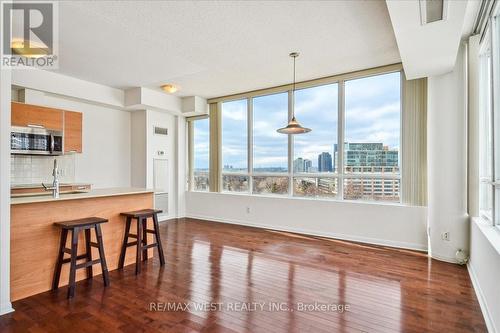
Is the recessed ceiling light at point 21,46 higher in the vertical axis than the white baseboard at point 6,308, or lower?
higher

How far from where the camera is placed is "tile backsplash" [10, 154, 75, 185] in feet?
15.3

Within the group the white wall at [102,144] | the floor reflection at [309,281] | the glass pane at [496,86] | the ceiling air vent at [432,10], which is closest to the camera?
the ceiling air vent at [432,10]

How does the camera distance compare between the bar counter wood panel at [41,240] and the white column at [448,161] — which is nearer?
the bar counter wood panel at [41,240]

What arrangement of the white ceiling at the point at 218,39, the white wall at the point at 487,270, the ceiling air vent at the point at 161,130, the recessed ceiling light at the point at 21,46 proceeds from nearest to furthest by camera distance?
the white wall at the point at 487,270 < the white ceiling at the point at 218,39 < the recessed ceiling light at the point at 21,46 < the ceiling air vent at the point at 161,130

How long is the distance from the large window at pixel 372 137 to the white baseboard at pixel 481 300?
1.58m

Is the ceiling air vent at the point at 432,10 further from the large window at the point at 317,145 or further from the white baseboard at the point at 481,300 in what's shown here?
the large window at the point at 317,145

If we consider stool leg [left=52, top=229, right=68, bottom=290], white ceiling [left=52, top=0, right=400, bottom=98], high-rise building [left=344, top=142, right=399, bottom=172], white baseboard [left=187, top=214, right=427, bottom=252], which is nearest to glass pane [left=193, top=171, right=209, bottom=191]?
white baseboard [left=187, top=214, right=427, bottom=252]

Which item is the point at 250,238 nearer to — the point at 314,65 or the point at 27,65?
the point at 314,65

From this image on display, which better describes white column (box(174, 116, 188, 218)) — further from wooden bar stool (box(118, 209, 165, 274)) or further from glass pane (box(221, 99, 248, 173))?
wooden bar stool (box(118, 209, 165, 274))

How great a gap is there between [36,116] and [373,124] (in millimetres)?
5621

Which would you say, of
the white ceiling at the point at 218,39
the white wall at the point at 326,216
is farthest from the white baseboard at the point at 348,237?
the white ceiling at the point at 218,39

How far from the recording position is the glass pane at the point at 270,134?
5914mm

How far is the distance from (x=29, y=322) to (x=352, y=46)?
184 inches

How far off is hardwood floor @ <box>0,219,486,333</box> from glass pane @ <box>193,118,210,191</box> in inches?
117
